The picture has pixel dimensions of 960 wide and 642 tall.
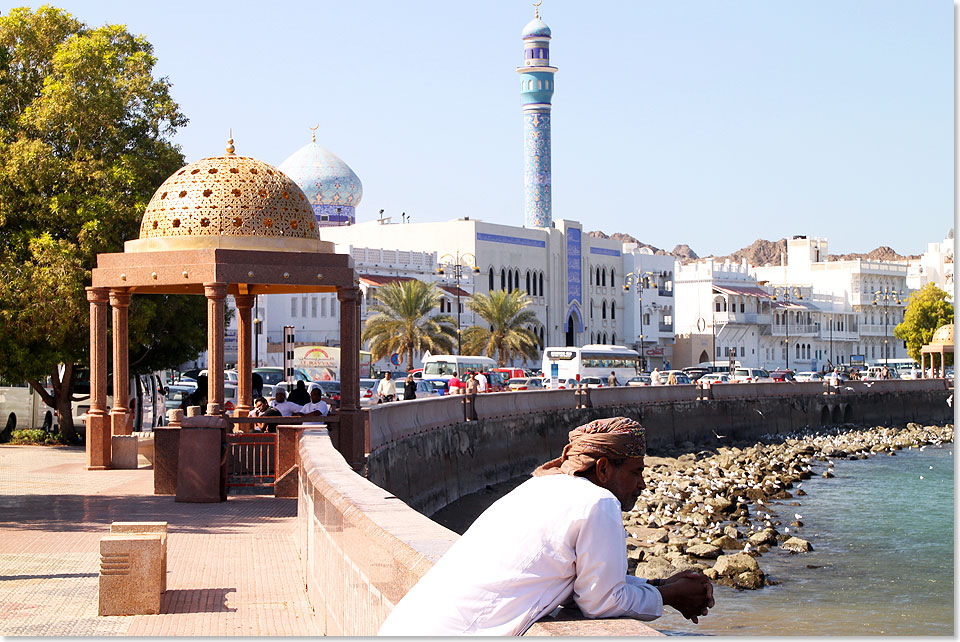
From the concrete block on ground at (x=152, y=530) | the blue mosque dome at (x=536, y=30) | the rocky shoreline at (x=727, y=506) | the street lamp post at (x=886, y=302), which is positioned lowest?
the rocky shoreline at (x=727, y=506)

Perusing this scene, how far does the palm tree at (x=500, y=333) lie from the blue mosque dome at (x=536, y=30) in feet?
117

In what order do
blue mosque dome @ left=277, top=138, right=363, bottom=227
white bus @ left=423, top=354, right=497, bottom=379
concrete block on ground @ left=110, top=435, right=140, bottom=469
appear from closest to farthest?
1. concrete block on ground @ left=110, top=435, right=140, bottom=469
2. white bus @ left=423, top=354, right=497, bottom=379
3. blue mosque dome @ left=277, top=138, right=363, bottom=227

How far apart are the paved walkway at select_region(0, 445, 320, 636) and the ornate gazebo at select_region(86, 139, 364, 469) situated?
82.6 inches

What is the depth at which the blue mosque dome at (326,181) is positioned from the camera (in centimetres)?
8700

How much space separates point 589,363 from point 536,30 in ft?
148

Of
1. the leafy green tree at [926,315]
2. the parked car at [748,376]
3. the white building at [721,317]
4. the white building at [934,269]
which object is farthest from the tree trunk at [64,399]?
the white building at [934,269]

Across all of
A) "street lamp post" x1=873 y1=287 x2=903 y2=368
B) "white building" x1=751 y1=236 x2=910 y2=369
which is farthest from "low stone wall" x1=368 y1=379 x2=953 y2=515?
"street lamp post" x1=873 y1=287 x2=903 y2=368

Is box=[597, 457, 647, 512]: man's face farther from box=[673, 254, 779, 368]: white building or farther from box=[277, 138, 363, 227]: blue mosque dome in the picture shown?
box=[673, 254, 779, 368]: white building

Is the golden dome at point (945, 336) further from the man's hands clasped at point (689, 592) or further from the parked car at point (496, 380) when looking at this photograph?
the man's hands clasped at point (689, 592)

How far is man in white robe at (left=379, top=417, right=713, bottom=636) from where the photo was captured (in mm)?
3432

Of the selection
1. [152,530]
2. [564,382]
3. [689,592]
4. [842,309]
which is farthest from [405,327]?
[842,309]

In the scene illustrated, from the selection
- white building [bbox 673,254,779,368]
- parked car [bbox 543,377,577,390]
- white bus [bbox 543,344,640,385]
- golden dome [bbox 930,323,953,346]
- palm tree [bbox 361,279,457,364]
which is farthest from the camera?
white building [bbox 673,254,779,368]

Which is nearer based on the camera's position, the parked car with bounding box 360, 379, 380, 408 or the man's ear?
the man's ear

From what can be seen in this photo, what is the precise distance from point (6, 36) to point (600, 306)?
6666cm
